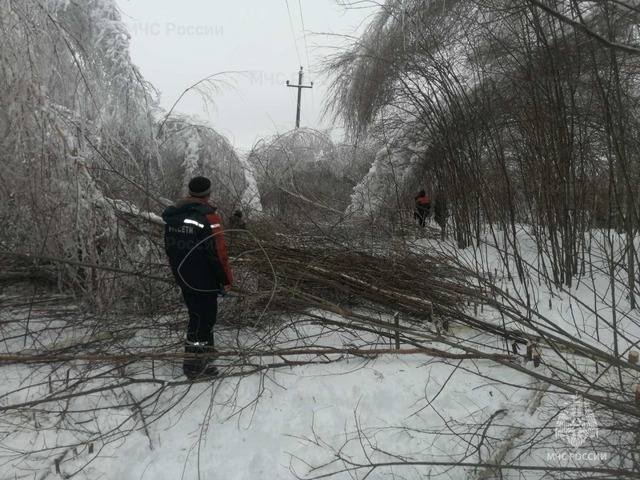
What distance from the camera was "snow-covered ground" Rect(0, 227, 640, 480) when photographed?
2.36 meters

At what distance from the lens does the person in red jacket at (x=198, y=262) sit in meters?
3.13

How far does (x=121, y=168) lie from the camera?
14.9ft

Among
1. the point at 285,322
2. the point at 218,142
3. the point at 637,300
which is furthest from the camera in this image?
the point at 218,142

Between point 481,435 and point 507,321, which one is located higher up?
point 507,321

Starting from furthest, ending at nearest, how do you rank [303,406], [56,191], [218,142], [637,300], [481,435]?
1. [218,142]
2. [637,300]
3. [56,191]
4. [303,406]
5. [481,435]

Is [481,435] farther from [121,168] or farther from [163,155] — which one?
[163,155]

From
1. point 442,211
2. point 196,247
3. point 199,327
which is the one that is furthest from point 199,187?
point 442,211

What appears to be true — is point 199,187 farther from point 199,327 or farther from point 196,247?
point 199,327

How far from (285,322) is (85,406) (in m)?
1.67

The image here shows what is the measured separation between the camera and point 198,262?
317 cm

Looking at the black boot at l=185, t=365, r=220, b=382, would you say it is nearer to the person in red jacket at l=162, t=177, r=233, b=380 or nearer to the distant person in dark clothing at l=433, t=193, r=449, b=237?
the person in red jacket at l=162, t=177, r=233, b=380

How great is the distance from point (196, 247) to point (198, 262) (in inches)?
4.8

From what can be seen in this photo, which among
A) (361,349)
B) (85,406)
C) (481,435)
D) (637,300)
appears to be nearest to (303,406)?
(361,349)

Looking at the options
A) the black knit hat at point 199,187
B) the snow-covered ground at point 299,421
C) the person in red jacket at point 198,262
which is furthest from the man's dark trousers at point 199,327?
the black knit hat at point 199,187
